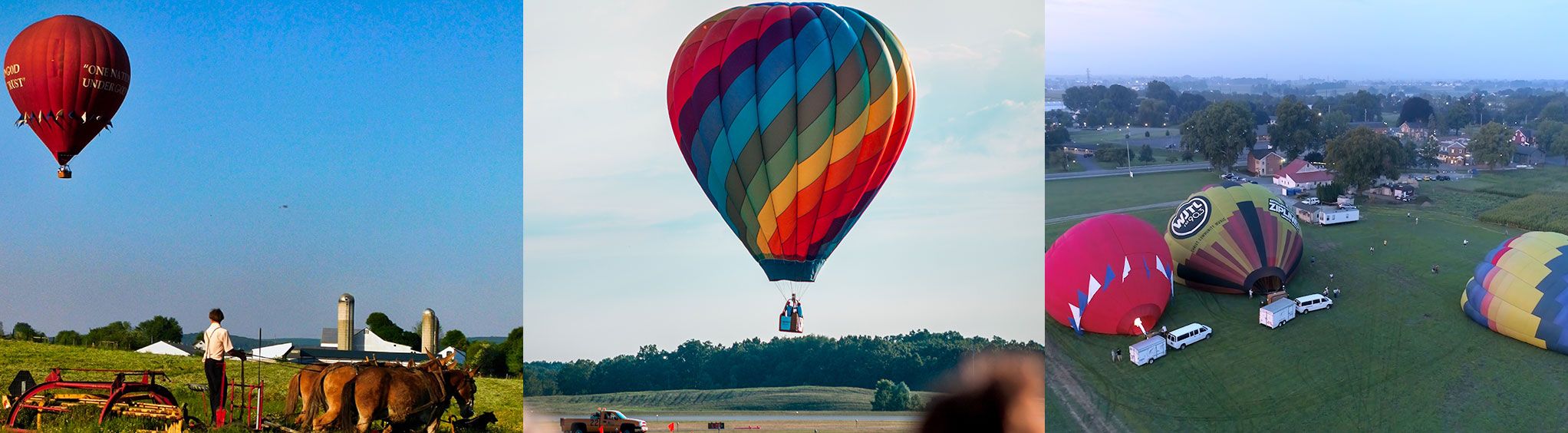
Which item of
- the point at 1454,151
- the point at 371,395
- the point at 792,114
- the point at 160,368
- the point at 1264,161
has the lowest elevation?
the point at 160,368

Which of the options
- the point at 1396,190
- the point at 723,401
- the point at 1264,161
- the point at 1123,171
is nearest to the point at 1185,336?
the point at 1264,161

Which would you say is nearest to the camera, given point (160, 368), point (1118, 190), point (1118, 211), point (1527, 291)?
point (160, 368)

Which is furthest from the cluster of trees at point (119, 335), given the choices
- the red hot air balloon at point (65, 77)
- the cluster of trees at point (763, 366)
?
the cluster of trees at point (763, 366)

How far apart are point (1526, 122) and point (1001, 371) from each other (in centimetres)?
573

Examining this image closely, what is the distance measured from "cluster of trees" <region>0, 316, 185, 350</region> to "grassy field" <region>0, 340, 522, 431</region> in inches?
3.9

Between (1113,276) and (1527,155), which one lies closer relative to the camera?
(1113,276)

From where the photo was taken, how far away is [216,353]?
18.9ft

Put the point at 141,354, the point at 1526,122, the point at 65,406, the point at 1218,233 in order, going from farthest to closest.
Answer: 1. the point at 1526,122
2. the point at 1218,233
3. the point at 141,354
4. the point at 65,406

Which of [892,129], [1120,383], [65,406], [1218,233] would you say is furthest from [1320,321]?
[65,406]

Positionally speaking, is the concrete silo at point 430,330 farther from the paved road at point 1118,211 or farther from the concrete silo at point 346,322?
the paved road at point 1118,211

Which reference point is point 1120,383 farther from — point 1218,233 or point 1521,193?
point 1521,193

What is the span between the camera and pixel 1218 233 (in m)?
10.6

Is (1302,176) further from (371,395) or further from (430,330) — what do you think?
Answer: (371,395)

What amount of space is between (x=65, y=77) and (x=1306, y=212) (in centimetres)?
1065
